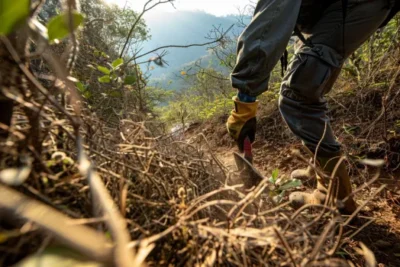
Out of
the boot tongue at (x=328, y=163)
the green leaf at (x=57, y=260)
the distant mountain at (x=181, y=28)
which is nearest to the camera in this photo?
the green leaf at (x=57, y=260)

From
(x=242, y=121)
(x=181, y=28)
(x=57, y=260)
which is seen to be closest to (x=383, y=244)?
(x=242, y=121)

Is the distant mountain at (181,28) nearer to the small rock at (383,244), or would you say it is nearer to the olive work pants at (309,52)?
the olive work pants at (309,52)

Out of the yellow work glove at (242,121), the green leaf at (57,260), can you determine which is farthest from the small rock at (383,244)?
the green leaf at (57,260)

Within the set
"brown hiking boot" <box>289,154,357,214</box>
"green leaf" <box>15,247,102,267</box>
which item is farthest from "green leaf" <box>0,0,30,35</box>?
"brown hiking boot" <box>289,154,357,214</box>

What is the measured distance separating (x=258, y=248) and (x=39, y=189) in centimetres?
44

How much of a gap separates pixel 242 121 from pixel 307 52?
511mm

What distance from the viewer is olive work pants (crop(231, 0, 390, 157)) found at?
1253 mm

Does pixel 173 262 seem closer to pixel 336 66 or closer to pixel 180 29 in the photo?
pixel 336 66

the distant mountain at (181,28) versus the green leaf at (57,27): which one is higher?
the distant mountain at (181,28)

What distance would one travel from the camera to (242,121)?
59.8 inches

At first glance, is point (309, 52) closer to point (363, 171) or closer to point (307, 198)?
point (307, 198)

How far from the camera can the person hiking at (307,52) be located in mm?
1255

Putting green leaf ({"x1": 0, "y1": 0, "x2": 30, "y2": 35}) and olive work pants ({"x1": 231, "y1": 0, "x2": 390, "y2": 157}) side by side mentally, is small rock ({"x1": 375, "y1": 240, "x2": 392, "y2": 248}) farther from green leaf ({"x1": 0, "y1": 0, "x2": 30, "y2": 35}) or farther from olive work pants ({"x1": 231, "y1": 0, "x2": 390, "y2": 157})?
green leaf ({"x1": 0, "y1": 0, "x2": 30, "y2": 35})

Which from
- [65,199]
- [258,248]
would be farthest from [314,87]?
[65,199]
